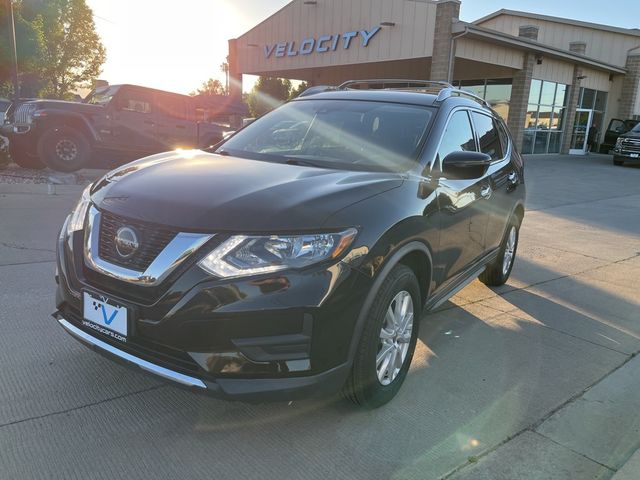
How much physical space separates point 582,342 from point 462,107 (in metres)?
2.04

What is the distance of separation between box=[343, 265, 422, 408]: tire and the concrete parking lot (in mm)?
156

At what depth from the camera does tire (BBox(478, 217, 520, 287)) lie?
16.5ft

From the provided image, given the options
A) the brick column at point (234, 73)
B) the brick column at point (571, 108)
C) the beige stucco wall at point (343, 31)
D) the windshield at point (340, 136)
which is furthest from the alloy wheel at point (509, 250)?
the brick column at point (234, 73)

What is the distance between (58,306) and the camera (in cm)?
272

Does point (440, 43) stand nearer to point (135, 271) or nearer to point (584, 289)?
point (584, 289)

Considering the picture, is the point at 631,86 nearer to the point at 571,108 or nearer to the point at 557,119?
the point at 571,108

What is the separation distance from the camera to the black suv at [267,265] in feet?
7.12

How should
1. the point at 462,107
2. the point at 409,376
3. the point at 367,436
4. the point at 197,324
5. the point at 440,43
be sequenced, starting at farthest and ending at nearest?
1. the point at 440,43
2. the point at 462,107
3. the point at 409,376
4. the point at 367,436
5. the point at 197,324

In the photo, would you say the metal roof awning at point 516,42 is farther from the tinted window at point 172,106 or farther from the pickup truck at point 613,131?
the tinted window at point 172,106

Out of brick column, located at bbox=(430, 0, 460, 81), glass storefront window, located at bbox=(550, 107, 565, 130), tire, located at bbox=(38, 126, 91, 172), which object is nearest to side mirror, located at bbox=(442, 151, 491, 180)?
tire, located at bbox=(38, 126, 91, 172)

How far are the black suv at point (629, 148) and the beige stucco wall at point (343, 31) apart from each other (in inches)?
416

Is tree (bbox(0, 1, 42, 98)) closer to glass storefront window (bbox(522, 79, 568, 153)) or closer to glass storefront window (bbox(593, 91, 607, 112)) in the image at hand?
glass storefront window (bbox(522, 79, 568, 153))

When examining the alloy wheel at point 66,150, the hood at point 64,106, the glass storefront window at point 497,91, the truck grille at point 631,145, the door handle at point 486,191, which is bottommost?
the alloy wheel at point 66,150

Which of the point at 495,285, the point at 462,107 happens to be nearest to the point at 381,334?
the point at 462,107
